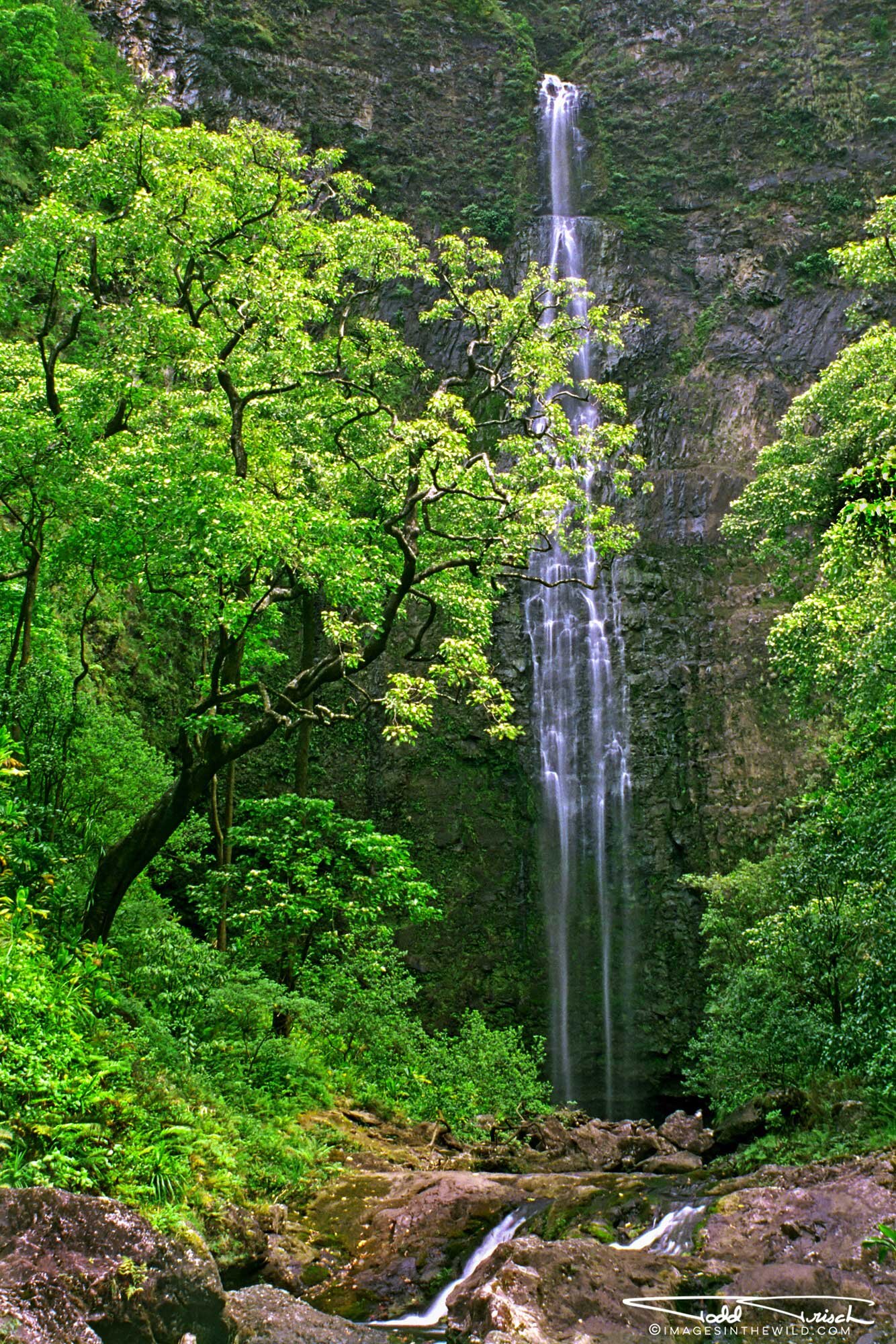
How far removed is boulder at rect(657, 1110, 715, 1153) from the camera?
13984 millimetres

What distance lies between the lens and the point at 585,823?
22688mm

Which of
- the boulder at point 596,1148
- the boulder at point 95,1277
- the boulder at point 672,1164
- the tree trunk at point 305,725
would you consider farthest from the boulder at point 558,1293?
the tree trunk at point 305,725

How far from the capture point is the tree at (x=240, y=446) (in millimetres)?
8984

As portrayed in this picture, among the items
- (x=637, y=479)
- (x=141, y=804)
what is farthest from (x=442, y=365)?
(x=141, y=804)

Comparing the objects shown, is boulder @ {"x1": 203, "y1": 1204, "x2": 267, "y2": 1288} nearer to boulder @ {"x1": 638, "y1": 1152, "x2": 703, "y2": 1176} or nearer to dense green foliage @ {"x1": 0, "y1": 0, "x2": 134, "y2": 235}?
boulder @ {"x1": 638, "y1": 1152, "x2": 703, "y2": 1176}

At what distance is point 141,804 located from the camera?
10688mm

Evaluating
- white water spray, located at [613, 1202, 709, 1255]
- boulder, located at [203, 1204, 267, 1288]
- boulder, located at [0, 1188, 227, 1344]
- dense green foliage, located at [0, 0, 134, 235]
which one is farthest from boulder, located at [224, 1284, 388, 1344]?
dense green foliage, located at [0, 0, 134, 235]

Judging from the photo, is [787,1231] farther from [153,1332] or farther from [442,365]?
[442,365]

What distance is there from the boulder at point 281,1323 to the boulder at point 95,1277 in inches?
8.8

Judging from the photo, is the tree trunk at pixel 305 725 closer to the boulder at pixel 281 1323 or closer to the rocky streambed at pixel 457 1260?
the rocky streambed at pixel 457 1260

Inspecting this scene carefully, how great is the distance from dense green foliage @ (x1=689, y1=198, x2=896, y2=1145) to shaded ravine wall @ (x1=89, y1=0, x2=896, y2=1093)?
573 centimetres

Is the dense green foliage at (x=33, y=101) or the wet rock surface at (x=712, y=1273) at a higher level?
the dense green foliage at (x=33, y=101)

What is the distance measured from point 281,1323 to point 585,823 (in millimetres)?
17487

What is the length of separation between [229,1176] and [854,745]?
307 inches
